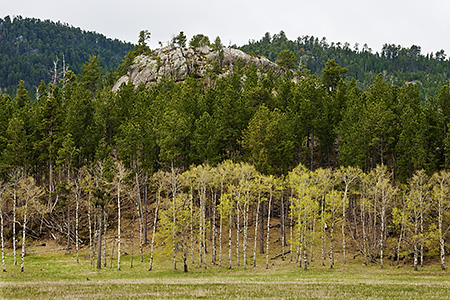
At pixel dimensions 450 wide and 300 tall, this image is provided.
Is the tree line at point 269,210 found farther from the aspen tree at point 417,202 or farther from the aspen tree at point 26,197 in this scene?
the aspen tree at point 417,202

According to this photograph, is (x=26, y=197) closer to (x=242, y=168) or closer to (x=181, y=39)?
(x=242, y=168)

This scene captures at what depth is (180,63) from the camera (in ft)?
374

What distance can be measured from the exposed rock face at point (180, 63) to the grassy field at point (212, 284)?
7603 centimetres

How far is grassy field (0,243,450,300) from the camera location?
2392 cm

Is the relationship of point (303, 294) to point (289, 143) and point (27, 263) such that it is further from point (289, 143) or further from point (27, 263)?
point (27, 263)

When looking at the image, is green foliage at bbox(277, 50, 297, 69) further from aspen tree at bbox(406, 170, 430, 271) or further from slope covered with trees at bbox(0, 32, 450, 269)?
aspen tree at bbox(406, 170, 430, 271)

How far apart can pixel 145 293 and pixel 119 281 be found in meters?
6.85

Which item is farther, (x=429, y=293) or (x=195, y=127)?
(x=195, y=127)

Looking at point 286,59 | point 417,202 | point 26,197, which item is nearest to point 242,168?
point 417,202

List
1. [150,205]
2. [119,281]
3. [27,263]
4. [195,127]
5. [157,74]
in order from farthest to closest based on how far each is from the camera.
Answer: [157,74], [150,205], [195,127], [27,263], [119,281]

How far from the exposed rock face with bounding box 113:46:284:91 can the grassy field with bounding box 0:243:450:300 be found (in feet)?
249

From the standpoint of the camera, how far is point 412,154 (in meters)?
48.9

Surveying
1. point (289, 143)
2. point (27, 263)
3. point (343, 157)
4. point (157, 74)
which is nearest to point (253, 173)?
point (289, 143)

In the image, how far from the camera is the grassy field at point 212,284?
23.9m
